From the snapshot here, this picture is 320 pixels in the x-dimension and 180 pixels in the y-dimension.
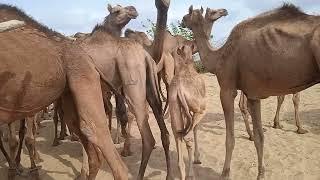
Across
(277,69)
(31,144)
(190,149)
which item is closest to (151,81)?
(190,149)

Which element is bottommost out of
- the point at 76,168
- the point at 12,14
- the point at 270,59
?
the point at 76,168

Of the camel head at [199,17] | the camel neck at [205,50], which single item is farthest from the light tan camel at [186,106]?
the camel head at [199,17]

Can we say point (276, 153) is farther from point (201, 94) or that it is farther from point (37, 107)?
point (37, 107)

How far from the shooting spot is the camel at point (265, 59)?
6.13 m

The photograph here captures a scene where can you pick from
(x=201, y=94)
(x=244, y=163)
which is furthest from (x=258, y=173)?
(x=201, y=94)

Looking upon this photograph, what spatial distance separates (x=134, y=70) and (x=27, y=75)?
2.73 metres

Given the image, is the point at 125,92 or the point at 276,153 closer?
the point at 125,92

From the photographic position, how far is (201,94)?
7.13 metres

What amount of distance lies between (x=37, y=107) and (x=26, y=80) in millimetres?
343

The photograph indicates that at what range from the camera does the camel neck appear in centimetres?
773

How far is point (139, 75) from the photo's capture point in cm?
718

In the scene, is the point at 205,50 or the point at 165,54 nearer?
the point at 205,50

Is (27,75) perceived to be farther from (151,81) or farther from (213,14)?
(213,14)

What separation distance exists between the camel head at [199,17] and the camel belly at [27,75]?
13.5 ft
